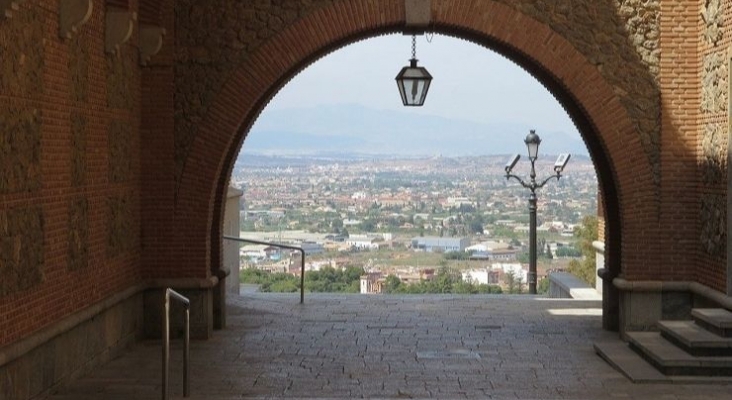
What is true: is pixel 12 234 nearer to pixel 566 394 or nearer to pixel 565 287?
pixel 566 394

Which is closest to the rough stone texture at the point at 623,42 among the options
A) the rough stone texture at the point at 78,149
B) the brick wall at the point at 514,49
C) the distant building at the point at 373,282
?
the brick wall at the point at 514,49

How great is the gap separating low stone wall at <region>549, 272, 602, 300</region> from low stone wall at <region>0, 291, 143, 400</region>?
8455mm

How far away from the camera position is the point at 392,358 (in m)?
14.6

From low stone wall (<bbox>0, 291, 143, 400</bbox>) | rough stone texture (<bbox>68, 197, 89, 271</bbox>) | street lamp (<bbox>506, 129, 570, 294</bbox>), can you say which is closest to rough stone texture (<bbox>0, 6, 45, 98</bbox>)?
rough stone texture (<bbox>68, 197, 89, 271</bbox>)

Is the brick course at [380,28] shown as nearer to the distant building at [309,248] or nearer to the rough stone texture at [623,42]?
the rough stone texture at [623,42]

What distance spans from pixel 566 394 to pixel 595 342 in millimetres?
3637

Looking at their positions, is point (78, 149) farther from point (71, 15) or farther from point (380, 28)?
point (380, 28)

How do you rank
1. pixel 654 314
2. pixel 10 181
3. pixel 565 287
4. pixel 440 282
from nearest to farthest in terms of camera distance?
pixel 10 181, pixel 654 314, pixel 565 287, pixel 440 282

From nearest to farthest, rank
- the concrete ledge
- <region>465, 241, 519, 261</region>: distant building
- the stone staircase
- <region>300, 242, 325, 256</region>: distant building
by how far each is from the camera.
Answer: the stone staircase, the concrete ledge, <region>300, 242, 325, 256</region>: distant building, <region>465, 241, 519, 261</region>: distant building

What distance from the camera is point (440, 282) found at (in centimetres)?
3706

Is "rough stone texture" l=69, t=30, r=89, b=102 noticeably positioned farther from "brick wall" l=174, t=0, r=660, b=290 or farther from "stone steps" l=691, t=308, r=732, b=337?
Answer: "stone steps" l=691, t=308, r=732, b=337

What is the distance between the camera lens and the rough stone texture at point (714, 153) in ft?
49.2

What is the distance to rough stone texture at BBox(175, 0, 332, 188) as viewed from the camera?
1597cm

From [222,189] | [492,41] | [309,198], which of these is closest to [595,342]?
[492,41]
